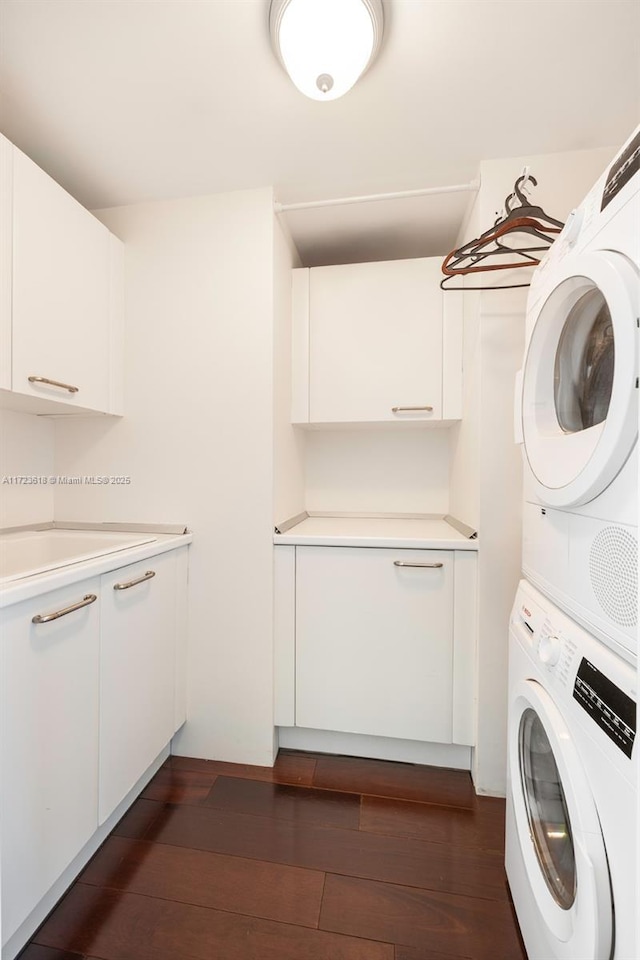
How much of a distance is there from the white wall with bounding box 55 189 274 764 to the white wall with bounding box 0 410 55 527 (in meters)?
0.33

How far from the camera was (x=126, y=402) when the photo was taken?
169 cm

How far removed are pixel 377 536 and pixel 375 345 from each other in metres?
0.90

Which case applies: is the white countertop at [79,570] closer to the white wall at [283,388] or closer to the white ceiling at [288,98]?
the white wall at [283,388]

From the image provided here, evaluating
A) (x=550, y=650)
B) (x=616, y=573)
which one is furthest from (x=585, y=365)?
(x=550, y=650)

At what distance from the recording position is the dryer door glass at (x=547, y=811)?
799 mm

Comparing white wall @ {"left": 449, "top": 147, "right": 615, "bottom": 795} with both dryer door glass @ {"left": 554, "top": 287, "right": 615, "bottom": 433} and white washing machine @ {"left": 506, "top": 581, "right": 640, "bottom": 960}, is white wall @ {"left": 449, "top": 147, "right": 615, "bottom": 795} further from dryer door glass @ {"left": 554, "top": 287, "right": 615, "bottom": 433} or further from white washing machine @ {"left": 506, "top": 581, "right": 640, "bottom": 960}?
dryer door glass @ {"left": 554, "top": 287, "right": 615, "bottom": 433}

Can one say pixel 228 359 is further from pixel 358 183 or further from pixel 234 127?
pixel 358 183

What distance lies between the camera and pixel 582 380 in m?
0.88

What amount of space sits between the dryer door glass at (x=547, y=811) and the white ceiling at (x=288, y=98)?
1.74m

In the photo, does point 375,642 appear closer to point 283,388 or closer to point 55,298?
point 283,388

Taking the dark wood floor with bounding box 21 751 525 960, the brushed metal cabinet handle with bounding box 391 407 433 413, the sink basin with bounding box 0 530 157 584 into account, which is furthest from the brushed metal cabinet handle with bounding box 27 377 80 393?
the dark wood floor with bounding box 21 751 525 960

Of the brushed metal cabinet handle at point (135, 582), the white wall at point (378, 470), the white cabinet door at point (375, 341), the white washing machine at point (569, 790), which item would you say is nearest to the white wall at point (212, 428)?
the brushed metal cabinet handle at point (135, 582)

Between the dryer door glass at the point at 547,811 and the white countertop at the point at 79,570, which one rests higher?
the white countertop at the point at 79,570

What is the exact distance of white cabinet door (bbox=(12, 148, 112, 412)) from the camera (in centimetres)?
124
